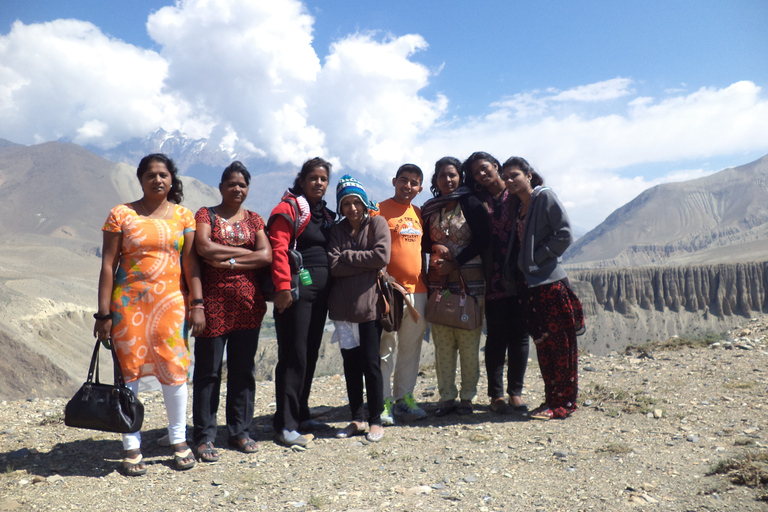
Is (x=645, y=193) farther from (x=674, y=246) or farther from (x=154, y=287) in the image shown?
(x=154, y=287)

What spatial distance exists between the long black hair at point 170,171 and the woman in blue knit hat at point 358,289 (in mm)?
1332

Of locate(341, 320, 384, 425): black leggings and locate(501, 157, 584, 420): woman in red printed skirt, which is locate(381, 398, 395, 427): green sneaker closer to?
locate(341, 320, 384, 425): black leggings

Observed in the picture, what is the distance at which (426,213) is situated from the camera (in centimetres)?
512

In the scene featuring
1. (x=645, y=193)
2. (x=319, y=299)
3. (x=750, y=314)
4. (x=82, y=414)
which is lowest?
(x=750, y=314)

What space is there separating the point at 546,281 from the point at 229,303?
2.87 meters

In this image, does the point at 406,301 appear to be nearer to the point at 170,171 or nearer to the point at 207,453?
the point at 207,453

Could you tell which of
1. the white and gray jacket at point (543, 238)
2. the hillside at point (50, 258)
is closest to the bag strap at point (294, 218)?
the white and gray jacket at point (543, 238)

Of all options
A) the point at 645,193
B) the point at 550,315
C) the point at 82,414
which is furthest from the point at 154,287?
the point at 645,193

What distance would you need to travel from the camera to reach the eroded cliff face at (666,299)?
210 ft

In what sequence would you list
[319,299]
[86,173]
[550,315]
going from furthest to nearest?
1. [86,173]
2. [550,315]
3. [319,299]

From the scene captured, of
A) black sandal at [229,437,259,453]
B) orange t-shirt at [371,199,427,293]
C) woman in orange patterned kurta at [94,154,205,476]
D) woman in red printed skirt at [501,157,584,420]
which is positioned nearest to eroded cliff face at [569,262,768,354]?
woman in red printed skirt at [501,157,584,420]

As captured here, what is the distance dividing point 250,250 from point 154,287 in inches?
30.4

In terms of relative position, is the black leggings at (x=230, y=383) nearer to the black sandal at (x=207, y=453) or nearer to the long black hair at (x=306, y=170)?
the black sandal at (x=207, y=453)

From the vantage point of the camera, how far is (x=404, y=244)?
15.8ft
